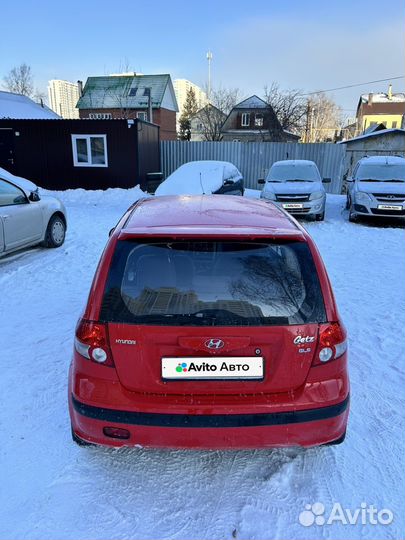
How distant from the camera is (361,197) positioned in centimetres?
1078

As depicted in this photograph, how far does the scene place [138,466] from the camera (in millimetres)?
A: 2506

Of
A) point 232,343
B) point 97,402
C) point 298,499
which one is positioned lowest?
point 298,499

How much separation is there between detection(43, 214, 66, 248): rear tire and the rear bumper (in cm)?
612

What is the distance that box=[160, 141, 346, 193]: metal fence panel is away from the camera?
19703 mm

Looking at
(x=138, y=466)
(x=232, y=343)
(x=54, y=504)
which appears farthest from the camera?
(x=138, y=466)

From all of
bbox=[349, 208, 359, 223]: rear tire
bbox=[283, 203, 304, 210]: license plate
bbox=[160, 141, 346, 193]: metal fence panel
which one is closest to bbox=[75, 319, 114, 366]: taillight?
bbox=[283, 203, 304, 210]: license plate

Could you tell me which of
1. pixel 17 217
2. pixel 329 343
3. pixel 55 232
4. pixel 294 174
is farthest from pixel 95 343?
pixel 294 174

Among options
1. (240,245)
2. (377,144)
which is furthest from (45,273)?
(377,144)

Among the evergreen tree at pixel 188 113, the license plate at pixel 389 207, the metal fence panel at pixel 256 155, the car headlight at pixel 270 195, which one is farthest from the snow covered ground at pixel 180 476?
the evergreen tree at pixel 188 113

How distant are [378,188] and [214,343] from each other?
10.1 meters

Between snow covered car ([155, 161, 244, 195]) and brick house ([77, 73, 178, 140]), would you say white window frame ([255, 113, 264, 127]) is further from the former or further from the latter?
snow covered car ([155, 161, 244, 195])

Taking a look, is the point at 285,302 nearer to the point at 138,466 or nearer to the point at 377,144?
the point at 138,466

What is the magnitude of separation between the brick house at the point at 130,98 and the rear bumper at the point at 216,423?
1672 inches

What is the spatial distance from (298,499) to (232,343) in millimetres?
1013
